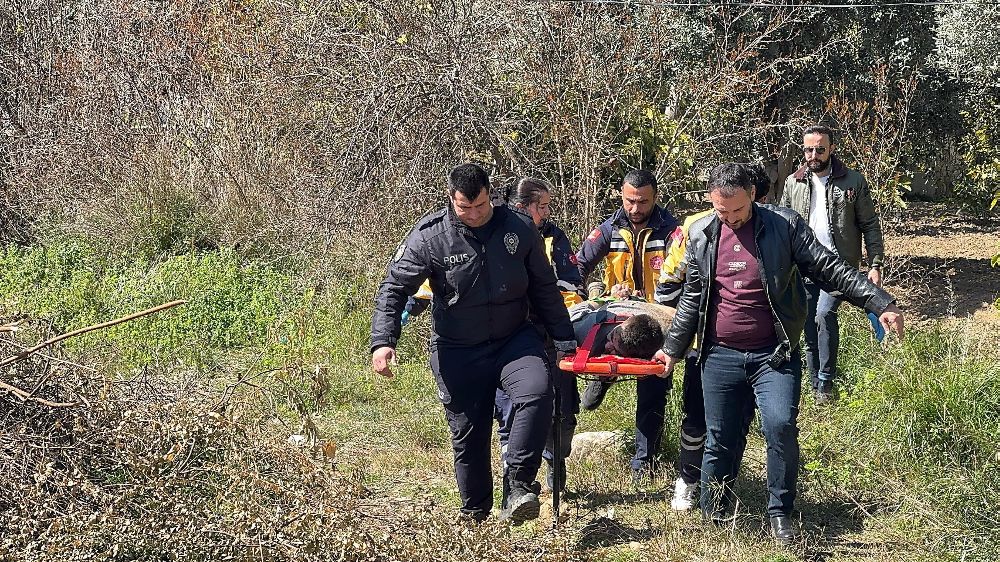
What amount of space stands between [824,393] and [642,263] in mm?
1754

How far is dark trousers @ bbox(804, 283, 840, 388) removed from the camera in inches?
266

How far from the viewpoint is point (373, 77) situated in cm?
921

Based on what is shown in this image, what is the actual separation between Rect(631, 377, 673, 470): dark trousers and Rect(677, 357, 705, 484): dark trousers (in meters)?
0.29

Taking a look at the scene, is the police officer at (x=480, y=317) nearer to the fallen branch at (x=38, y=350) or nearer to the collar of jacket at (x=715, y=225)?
the collar of jacket at (x=715, y=225)

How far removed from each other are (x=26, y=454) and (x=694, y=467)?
10.5 ft

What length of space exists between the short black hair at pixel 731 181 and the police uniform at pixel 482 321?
0.89 meters

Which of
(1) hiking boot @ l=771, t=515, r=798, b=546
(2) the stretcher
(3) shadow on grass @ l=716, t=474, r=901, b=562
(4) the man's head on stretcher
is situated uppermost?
(4) the man's head on stretcher

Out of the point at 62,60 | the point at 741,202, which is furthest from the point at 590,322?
the point at 62,60

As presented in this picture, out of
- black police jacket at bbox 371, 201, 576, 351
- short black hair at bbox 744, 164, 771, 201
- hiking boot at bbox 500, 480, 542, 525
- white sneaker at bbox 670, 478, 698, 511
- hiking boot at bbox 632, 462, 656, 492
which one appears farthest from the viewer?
hiking boot at bbox 632, 462, 656, 492

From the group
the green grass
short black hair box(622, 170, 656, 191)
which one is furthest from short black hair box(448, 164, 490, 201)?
the green grass

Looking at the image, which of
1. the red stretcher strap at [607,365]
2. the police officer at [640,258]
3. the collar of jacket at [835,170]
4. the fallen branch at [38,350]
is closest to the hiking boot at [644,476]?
the police officer at [640,258]

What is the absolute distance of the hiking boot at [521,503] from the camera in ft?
15.4

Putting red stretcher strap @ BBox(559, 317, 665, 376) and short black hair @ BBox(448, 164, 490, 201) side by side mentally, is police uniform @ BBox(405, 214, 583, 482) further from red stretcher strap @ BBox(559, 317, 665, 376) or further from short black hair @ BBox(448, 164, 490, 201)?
short black hair @ BBox(448, 164, 490, 201)

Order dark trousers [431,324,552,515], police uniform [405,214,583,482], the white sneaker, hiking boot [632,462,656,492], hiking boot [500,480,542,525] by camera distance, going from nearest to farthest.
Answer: hiking boot [500,480,542,525] < dark trousers [431,324,552,515] < police uniform [405,214,583,482] < the white sneaker < hiking boot [632,462,656,492]
